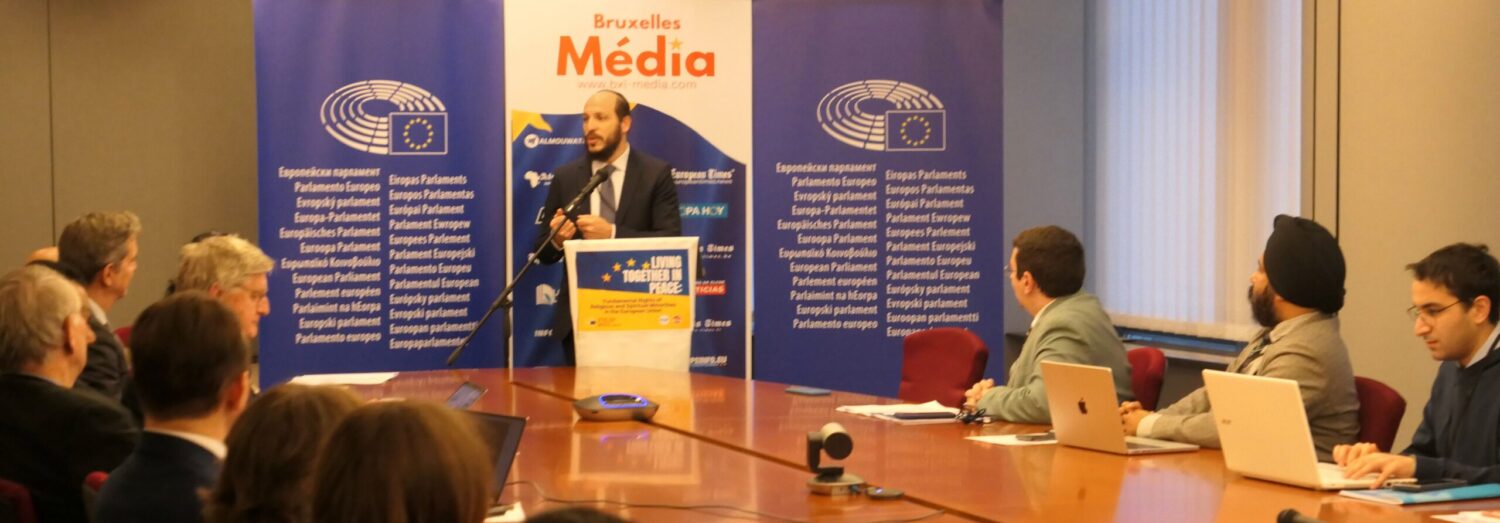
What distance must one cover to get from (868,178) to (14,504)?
17.2 feet

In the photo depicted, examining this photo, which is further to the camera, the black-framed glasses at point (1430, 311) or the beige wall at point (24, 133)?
the beige wall at point (24, 133)

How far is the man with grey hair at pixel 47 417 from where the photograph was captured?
327 cm

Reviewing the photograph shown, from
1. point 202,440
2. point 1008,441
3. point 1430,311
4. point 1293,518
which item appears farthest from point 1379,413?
point 202,440

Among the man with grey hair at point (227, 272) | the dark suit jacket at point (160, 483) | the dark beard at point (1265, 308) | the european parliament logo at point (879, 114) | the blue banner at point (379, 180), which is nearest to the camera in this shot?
the dark suit jacket at point (160, 483)

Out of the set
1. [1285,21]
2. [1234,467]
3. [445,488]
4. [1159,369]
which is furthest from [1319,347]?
[1285,21]

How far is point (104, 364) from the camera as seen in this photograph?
450cm

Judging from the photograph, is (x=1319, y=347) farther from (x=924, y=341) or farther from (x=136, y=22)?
(x=136, y=22)

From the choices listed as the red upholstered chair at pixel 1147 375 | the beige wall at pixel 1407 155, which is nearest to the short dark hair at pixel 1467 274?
the red upholstered chair at pixel 1147 375

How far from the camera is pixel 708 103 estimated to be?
25.0ft

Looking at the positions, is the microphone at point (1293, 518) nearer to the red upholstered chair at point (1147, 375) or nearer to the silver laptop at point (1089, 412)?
the silver laptop at point (1089, 412)

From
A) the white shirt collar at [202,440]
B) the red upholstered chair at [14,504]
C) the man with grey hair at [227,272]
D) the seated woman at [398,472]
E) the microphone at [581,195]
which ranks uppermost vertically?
the microphone at [581,195]

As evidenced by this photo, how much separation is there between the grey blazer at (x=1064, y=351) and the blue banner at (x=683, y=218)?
309 cm

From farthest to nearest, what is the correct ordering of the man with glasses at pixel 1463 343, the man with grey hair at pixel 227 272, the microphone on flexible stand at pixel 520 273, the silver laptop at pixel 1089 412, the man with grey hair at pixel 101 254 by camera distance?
1. the microphone on flexible stand at pixel 520 273
2. the man with grey hair at pixel 101 254
3. the man with grey hair at pixel 227 272
4. the silver laptop at pixel 1089 412
5. the man with glasses at pixel 1463 343

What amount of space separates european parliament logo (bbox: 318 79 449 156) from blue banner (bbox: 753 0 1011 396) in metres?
1.58
